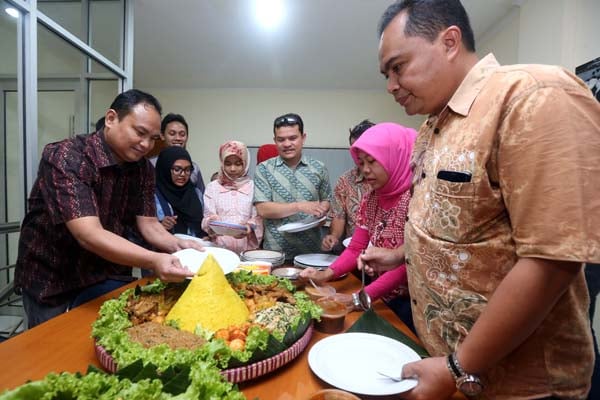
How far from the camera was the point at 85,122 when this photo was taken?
312 cm

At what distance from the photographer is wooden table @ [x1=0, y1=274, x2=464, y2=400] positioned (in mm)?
904

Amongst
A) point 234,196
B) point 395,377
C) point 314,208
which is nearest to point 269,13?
point 234,196

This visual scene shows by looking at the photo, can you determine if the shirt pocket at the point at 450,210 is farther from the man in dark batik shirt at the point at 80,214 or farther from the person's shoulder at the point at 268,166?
the person's shoulder at the point at 268,166

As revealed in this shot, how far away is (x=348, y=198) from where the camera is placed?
276 centimetres

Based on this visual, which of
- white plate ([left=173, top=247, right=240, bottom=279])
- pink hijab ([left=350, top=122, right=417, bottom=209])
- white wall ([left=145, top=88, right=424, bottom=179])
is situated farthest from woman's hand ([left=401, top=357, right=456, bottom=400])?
white wall ([left=145, top=88, right=424, bottom=179])

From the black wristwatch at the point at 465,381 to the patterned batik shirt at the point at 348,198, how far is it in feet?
6.17

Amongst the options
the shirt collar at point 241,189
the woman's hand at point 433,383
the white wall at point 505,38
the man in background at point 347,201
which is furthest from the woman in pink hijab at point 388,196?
the white wall at point 505,38

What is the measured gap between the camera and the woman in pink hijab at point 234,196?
288cm

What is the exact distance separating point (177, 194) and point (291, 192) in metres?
1.18

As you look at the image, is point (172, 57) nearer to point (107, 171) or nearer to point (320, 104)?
point (320, 104)

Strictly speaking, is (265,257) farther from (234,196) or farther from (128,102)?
(128,102)

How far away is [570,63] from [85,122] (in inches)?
170

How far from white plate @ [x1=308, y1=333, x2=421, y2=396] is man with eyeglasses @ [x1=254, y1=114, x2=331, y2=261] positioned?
1441mm

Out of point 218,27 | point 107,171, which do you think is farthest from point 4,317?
point 218,27
